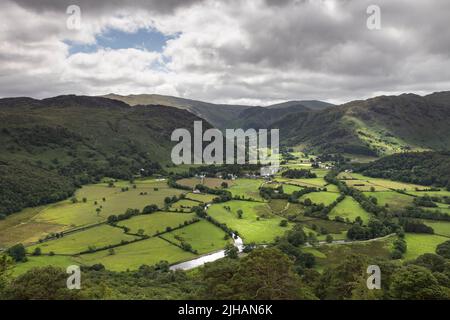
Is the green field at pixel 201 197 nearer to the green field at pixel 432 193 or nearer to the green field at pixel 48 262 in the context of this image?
the green field at pixel 48 262

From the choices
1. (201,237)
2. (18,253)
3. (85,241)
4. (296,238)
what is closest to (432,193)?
(296,238)

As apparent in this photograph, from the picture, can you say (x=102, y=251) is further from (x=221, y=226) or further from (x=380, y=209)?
(x=380, y=209)

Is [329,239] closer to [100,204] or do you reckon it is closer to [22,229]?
[100,204]

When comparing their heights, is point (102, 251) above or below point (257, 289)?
below

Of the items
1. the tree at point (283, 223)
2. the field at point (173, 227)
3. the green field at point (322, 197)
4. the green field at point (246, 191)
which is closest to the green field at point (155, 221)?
the field at point (173, 227)
